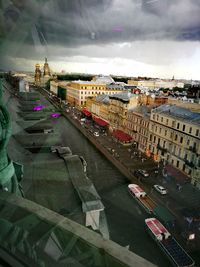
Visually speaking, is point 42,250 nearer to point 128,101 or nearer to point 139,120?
point 139,120

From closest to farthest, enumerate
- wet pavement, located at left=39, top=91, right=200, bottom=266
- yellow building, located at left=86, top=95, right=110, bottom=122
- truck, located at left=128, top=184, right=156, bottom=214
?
1. wet pavement, located at left=39, top=91, right=200, bottom=266
2. truck, located at left=128, top=184, right=156, bottom=214
3. yellow building, located at left=86, top=95, right=110, bottom=122

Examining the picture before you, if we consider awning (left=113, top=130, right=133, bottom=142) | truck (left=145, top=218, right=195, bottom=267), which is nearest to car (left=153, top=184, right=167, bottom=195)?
truck (left=145, top=218, right=195, bottom=267)

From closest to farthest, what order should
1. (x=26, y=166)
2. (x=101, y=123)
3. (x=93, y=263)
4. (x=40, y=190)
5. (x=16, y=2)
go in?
(x=93, y=263) < (x=16, y=2) < (x=40, y=190) < (x=26, y=166) < (x=101, y=123)

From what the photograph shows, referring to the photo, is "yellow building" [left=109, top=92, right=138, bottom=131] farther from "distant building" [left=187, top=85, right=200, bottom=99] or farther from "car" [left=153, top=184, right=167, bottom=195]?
"car" [left=153, top=184, right=167, bottom=195]

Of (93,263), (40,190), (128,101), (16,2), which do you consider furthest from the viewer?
(128,101)

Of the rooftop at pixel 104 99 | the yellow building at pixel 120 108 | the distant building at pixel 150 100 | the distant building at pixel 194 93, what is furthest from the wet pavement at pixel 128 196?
the distant building at pixel 194 93

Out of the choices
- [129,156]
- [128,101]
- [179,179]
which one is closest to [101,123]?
[128,101]

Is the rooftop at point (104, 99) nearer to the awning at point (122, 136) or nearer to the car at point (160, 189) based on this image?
the awning at point (122, 136)
